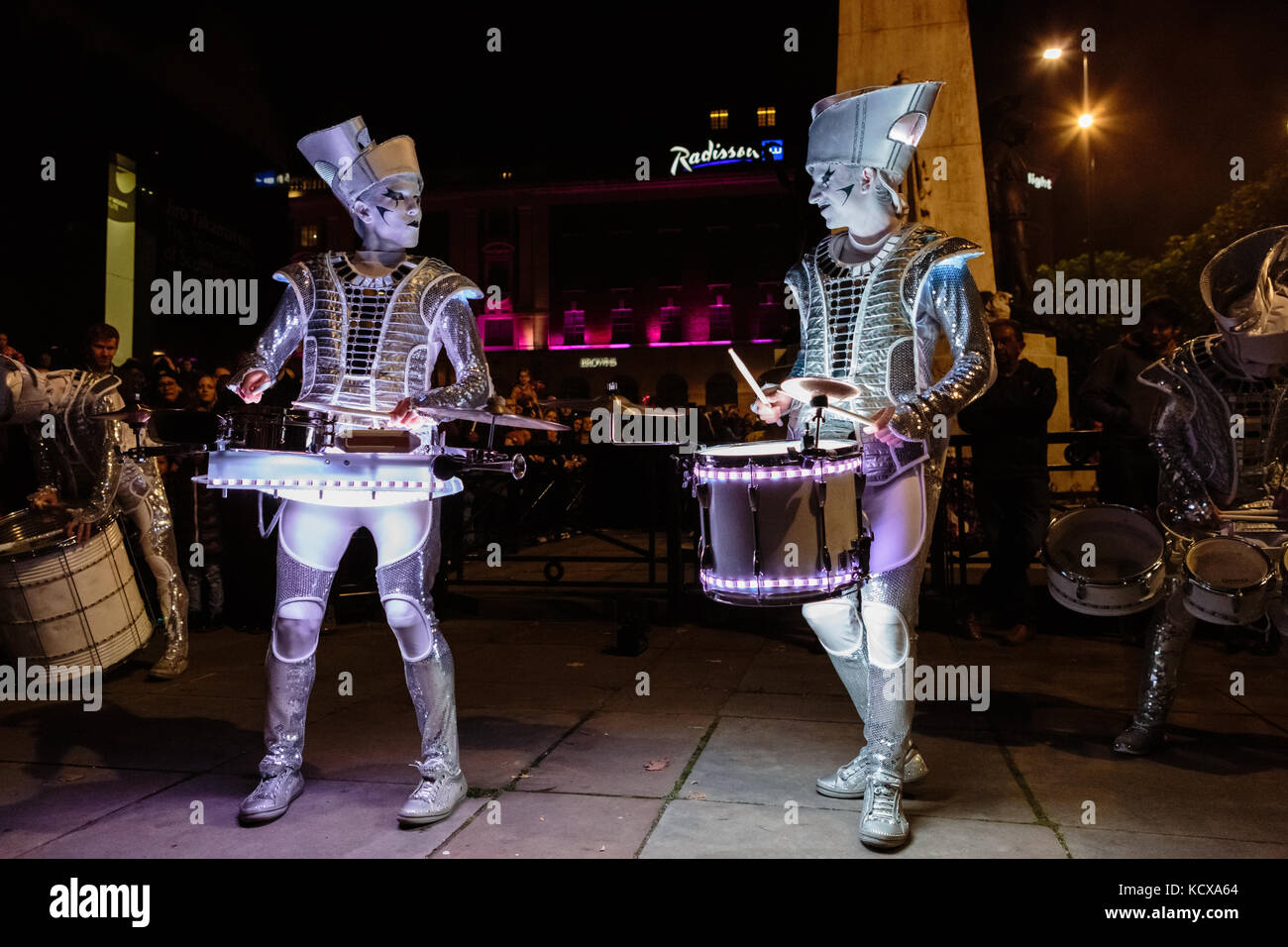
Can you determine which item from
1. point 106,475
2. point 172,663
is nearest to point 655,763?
point 172,663

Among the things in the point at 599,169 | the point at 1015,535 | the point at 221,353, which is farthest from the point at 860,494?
the point at 599,169

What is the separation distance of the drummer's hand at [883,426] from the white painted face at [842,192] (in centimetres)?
80

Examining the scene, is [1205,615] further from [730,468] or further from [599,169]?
[599,169]

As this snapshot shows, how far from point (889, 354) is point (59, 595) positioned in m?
4.90

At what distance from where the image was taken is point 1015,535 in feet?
23.3

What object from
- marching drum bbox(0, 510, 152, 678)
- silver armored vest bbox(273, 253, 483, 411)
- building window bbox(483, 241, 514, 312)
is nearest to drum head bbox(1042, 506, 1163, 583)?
silver armored vest bbox(273, 253, 483, 411)

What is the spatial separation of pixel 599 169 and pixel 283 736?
49.4 metres

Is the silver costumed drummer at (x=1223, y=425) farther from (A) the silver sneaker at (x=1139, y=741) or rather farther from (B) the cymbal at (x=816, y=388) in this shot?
(B) the cymbal at (x=816, y=388)

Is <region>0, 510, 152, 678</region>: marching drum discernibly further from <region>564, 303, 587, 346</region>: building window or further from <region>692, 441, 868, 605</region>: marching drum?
<region>564, 303, 587, 346</region>: building window

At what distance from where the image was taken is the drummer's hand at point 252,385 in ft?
11.6

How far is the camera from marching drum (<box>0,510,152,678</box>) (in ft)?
17.6

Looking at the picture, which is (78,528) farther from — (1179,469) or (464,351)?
(1179,469)

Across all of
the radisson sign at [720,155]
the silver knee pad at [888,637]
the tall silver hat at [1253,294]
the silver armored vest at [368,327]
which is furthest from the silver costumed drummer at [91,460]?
the radisson sign at [720,155]

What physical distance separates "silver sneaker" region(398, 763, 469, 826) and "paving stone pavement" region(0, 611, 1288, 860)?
0.06 metres
